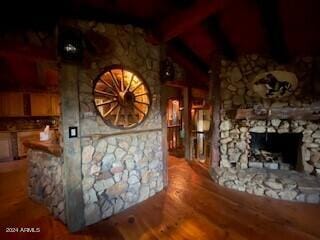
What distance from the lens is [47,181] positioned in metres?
2.74

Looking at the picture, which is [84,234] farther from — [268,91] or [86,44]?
[268,91]

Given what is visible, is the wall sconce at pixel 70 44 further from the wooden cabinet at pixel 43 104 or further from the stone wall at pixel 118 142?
the wooden cabinet at pixel 43 104

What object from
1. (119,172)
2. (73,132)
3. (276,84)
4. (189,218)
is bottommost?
(189,218)

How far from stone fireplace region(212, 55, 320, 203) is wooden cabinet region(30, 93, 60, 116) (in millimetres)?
4929

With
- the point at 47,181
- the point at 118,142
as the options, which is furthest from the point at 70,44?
the point at 47,181

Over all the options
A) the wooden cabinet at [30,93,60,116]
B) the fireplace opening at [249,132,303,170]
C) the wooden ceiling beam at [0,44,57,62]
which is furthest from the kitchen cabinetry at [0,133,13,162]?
the fireplace opening at [249,132,303,170]

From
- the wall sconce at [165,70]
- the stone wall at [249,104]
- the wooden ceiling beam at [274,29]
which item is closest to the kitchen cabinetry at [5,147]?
the wall sconce at [165,70]

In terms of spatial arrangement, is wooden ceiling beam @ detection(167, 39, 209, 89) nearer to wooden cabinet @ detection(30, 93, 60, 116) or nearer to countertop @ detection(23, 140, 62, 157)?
countertop @ detection(23, 140, 62, 157)

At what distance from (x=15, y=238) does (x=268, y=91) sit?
168 inches

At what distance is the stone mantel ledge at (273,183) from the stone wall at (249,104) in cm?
23

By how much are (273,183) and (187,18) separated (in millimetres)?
2881

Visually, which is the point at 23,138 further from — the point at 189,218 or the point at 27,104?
the point at 189,218

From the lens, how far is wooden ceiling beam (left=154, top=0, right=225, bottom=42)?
2.27 meters

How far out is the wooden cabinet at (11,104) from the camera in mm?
5008
